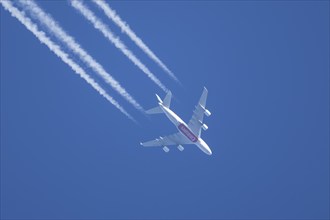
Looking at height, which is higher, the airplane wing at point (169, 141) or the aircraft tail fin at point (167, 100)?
the aircraft tail fin at point (167, 100)

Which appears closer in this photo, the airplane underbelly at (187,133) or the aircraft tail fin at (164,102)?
the aircraft tail fin at (164,102)

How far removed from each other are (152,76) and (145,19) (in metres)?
65.6

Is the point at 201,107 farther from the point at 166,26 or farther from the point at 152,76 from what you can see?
the point at 166,26

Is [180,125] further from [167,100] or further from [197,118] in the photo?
[167,100]

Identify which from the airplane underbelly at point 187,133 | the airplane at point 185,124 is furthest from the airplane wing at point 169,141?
the airplane underbelly at point 187,133

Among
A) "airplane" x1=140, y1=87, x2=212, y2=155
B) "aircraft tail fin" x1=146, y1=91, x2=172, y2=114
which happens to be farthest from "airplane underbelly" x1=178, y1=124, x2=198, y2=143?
"aircraft tail fin" x1=146, y1=91, x2=172, y2=114

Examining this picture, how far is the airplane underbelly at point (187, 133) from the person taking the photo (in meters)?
64.8

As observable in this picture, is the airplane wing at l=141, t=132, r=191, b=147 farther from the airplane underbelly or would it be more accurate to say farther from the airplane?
the airplane underbelly

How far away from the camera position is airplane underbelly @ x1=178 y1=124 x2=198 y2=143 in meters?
64.8

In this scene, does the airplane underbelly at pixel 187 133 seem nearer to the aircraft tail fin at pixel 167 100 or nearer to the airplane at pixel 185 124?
the airplane at pixel 185 124

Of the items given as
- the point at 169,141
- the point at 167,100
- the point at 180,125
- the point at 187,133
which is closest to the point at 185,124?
the point at 180,125

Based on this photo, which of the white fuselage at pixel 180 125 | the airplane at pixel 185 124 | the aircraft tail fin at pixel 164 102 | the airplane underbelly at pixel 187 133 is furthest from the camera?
the airplane underbelly at pixel 187 133

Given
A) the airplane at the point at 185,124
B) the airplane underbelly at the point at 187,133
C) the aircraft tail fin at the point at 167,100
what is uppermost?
the aircraft tail fin at the point at 167,100

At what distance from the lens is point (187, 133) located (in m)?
65.1
